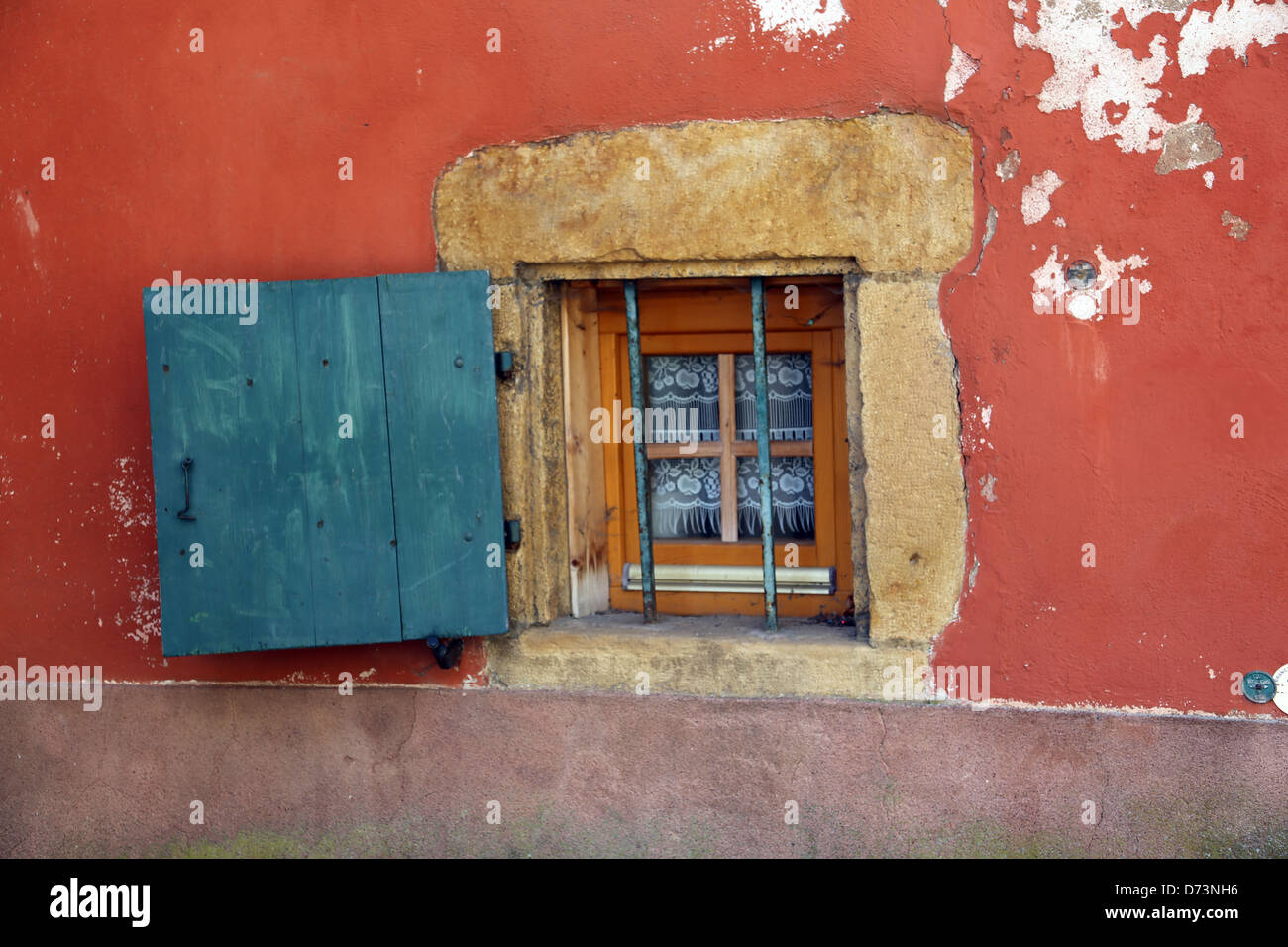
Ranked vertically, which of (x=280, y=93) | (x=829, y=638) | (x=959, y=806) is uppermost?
(x=280, y=93)

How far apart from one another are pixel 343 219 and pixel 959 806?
2574 mm

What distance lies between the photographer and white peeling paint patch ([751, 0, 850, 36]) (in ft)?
10.4

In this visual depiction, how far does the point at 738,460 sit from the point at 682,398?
28 centimetres

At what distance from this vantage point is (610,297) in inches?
146

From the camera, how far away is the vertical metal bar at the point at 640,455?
138 inches

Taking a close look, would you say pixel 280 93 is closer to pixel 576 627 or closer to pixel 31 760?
pixel 576 627

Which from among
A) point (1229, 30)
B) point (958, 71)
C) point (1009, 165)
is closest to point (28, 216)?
point (958, 71)

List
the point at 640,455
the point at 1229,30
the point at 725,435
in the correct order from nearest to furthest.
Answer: the point at 1229,30, the point at 640,455, the point at 725,435

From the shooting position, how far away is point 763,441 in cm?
343

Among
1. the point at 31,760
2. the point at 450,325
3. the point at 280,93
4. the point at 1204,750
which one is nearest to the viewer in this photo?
→ the point at 1204,750

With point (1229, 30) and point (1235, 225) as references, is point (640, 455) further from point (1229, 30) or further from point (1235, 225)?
point (1229, 30)

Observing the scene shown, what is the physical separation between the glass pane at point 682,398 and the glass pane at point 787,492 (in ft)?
0.57

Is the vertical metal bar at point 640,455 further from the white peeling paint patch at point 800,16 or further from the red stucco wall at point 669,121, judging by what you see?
the white peeling paint patch at point 800,16

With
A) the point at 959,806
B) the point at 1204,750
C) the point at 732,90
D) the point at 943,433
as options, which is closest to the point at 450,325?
the point at 732,90
